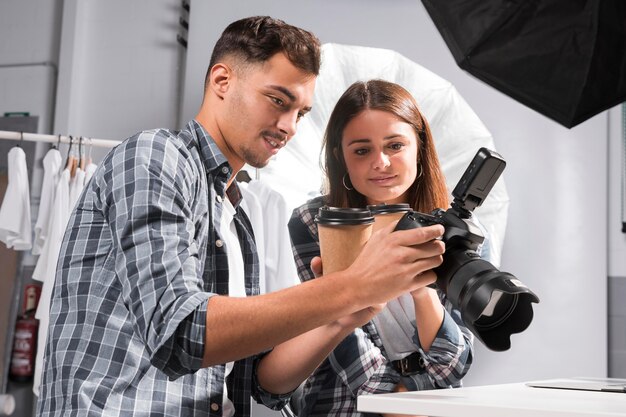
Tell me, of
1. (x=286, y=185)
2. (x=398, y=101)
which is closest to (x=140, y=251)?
(x=398, y=101)

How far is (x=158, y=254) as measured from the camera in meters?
1.10

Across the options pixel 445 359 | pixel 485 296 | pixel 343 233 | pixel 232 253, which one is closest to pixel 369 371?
pixel 445 359

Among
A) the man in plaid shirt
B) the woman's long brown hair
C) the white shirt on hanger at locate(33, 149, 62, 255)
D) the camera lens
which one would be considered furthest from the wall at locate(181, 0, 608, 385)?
the camera lens

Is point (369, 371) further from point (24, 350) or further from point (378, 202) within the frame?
point (24, 350)

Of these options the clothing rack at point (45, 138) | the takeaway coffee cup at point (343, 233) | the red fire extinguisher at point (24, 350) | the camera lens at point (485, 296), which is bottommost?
the red fire extinguisher at point (24, 350)

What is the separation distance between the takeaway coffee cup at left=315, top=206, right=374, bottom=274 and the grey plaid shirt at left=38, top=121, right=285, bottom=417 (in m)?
0.20

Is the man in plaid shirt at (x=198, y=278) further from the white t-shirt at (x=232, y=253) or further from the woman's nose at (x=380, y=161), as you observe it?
the woman's nose at (x=380, y=161)

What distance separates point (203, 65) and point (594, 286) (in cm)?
196

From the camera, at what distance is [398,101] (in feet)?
6.19

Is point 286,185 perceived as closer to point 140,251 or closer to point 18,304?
point 18,304

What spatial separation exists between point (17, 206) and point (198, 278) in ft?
7.40

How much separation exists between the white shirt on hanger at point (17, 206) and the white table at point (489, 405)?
2.47 metres

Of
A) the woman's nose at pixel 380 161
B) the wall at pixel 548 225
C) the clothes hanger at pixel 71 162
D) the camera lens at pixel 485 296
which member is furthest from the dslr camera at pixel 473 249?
the clothes hanger at pixel 71 162

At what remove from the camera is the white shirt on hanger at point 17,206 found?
3.10m
